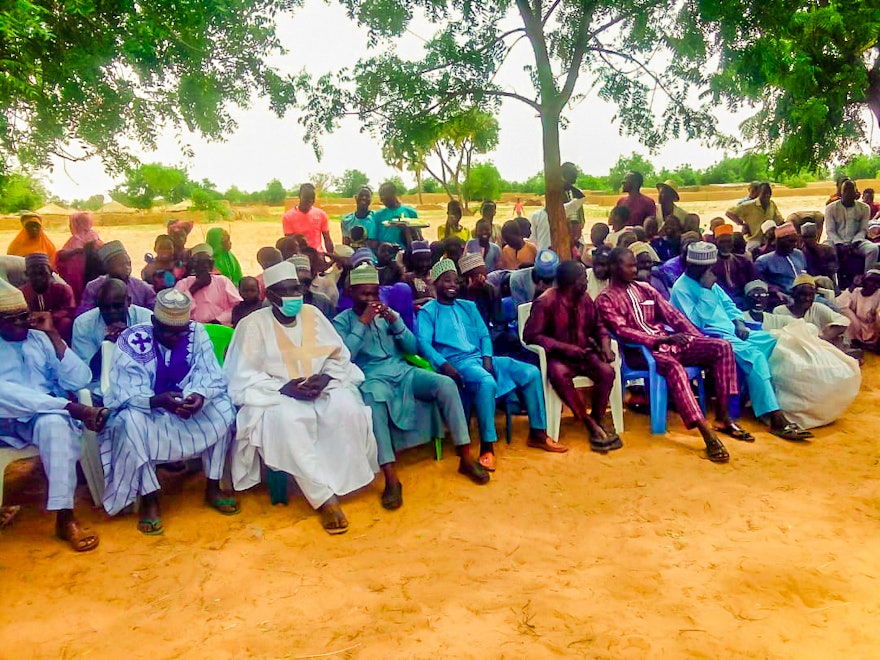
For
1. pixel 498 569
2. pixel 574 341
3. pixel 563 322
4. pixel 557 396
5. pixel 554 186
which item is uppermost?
pixel 554 186

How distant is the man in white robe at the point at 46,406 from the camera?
4.40 metres

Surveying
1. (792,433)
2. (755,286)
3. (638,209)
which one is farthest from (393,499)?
(638,209)

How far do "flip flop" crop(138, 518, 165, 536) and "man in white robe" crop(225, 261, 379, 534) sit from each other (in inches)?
21.2

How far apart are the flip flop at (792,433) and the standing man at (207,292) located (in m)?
4.69

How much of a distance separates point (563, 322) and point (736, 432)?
64.3 inches

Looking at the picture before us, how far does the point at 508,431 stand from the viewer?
19.7 feet

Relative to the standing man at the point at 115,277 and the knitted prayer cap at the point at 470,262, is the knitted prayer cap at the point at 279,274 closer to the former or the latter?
the standing man at the point at 115,277

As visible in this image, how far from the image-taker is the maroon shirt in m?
6.12

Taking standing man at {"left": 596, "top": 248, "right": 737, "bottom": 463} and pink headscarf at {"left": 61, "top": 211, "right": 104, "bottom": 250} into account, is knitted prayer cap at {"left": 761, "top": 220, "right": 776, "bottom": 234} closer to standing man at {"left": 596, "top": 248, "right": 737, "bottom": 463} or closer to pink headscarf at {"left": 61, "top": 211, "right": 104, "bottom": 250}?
standing man at {"left": 596, "top": 248, "right": 737, "bottom": 463}

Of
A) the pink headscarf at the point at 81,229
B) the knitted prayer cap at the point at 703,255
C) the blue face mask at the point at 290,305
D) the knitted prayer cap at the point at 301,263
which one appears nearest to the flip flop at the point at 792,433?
the knitted prayer cap at the point at 703,255

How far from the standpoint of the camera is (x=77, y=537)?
439cm

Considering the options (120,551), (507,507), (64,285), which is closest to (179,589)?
(120,551)

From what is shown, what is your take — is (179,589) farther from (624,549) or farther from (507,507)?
(624,549)

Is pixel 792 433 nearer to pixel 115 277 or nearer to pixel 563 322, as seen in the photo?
pixel 563 322
